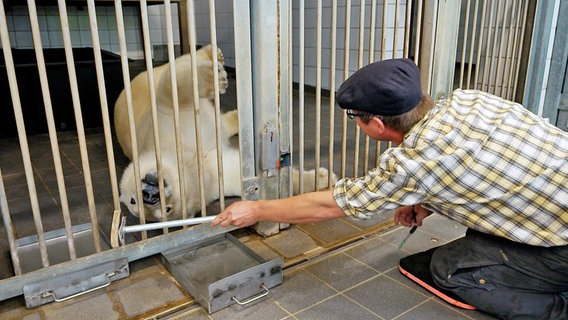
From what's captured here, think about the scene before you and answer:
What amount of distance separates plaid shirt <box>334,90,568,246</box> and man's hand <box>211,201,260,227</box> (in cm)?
28

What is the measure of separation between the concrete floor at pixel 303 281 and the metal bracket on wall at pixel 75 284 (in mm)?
24

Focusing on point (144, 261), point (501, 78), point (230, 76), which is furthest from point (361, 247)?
point (230, 76)

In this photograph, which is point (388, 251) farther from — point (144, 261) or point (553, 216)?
point (144, 261)

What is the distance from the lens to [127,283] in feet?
5.41

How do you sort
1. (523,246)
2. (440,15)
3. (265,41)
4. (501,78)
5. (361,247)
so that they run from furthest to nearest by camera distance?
(501,78), (440,15), (361,247), (265,41), (523,246)

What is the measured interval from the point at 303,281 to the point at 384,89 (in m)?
0.78

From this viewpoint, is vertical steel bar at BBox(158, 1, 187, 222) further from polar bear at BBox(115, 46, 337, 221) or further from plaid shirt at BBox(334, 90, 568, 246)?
plaid shirt at BBox(334, 90, 568, 246)

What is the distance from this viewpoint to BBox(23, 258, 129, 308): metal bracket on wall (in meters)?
1.49

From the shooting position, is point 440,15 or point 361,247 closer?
point 361,247

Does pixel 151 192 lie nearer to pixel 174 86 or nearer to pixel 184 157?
pixel 184 157

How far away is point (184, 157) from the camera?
217 centimetres

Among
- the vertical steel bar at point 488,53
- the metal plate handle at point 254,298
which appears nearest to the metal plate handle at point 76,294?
the metal plate handle at point 254,298

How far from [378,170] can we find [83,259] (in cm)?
103

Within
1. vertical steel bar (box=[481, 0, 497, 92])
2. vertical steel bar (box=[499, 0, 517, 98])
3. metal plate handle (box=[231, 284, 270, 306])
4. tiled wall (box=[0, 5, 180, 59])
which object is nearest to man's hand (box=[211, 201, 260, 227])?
metal plate handle (box=[231, 284, 270, 306])
